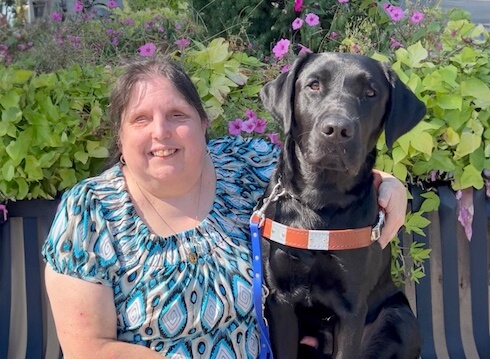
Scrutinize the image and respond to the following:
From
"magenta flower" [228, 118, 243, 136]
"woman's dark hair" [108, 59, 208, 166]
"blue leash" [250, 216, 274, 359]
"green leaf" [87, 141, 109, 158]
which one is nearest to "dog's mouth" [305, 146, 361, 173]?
"blue leash" [250, 216, 274, 359]

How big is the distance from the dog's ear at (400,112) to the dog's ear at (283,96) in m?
0.33

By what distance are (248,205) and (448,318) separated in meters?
1.18

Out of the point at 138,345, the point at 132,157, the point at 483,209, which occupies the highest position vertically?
the point at 132,157

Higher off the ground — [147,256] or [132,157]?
[132,157]

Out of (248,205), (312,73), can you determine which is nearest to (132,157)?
(248,205)

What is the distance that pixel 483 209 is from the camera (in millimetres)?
2895

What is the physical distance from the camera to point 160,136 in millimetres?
2102

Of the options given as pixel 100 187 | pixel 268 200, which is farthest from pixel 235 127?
pixel 100 187

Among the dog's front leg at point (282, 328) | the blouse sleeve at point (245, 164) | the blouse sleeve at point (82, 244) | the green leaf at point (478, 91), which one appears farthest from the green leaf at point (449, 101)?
the blouse sleeve at point (82, 244)

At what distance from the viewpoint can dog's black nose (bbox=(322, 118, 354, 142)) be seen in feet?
6.85

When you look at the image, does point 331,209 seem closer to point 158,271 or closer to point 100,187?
point 158,271

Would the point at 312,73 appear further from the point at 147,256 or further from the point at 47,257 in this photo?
the point at 47,257

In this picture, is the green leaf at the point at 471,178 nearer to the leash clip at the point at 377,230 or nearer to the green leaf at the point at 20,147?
the leash clip at the point at 377,230

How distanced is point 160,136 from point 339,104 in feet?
1.89
